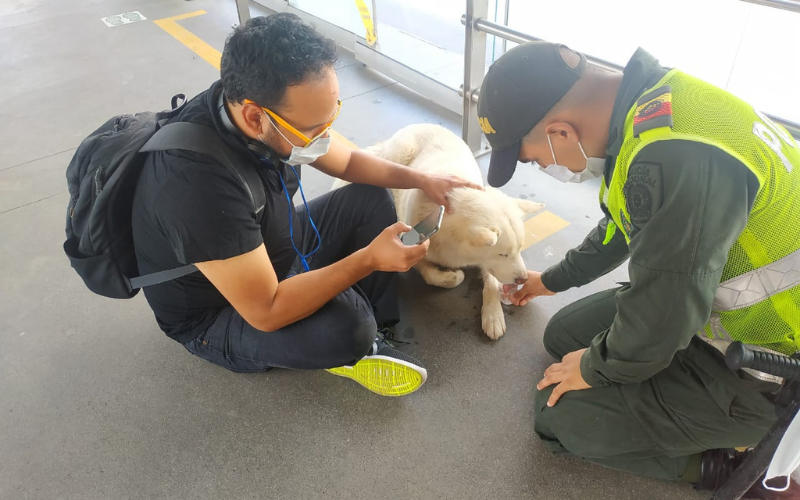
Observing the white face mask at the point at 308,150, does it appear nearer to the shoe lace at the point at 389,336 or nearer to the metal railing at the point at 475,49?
the shoe lace at the point at 389,336

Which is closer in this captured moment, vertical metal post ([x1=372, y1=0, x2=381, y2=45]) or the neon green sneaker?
the neon green sneaker

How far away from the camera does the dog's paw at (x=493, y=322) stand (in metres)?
2.28

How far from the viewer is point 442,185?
2264 millimetres

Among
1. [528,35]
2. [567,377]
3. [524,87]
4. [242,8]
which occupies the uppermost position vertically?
[524,87]

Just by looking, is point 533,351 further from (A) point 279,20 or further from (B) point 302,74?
(A) point 279,20

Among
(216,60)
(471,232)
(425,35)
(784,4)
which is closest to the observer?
Result: (784,4)

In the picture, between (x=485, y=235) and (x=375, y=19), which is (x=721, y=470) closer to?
Result: (x=485, y=235)

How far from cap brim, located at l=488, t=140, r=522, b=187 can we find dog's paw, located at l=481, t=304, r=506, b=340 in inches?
34.0

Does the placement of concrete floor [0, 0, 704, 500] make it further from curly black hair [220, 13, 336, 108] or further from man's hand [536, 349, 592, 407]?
curly black hair [220, 13, 336, 108]

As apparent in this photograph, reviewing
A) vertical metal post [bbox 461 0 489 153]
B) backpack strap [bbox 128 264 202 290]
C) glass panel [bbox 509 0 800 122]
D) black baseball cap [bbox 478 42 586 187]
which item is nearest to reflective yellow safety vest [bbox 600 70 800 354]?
black baseball cap [bbox 478 42 586 187]

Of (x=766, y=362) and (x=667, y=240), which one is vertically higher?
(x=667, y=240)

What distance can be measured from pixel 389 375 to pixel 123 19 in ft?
20.8

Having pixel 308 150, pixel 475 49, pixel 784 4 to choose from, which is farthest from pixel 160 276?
pixel 784 4

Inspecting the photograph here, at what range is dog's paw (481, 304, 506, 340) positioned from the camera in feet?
7.48
